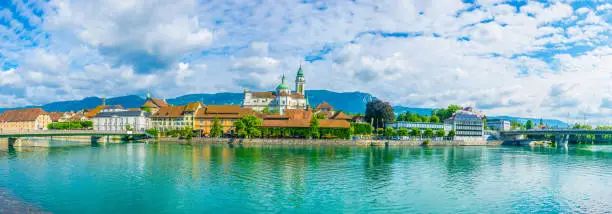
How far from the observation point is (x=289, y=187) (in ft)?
105

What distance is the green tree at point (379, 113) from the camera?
110625 mm

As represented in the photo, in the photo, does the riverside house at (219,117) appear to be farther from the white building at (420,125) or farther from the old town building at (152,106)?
the white building at (420,125)

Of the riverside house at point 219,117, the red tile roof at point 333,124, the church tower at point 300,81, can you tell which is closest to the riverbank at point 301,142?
the red tile roof at point 333,124

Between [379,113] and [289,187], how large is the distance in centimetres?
8144

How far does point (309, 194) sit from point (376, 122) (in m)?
84.3

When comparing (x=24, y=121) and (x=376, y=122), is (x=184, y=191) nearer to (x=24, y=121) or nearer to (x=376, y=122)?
(x=376, y=122)

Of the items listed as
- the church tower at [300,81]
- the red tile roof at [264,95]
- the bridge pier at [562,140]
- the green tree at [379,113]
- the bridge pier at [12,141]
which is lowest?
the bridge pier at [562,140]

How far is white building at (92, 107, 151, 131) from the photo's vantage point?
11169 cm

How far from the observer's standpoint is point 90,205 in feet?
83.8

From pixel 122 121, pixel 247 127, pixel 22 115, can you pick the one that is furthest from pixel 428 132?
pixel 22 115

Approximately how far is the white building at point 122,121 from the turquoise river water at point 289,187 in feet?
211

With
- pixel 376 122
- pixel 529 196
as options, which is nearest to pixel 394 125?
pixel 376 122

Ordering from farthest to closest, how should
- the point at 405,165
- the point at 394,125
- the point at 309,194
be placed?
the point at 394,125 → the point at 405,165 → the point at 309,194

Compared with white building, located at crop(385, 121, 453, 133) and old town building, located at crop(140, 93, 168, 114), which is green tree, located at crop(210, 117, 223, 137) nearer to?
old town building, located at crop(140, 93, 168, 114)
